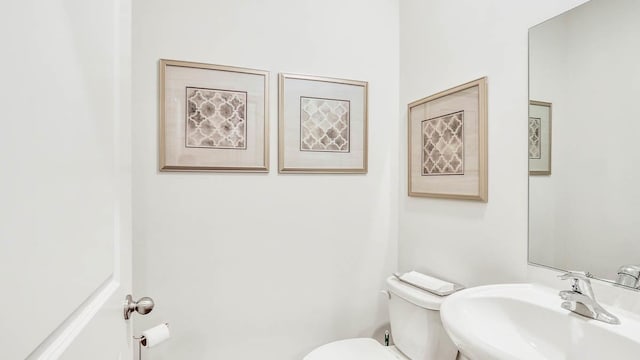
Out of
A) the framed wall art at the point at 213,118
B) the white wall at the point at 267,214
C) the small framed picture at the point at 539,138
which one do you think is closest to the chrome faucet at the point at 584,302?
the small framed picture at the point at 539,138

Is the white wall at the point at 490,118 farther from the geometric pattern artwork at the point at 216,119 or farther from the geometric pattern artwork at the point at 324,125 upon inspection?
the geometric pattern artwork at the point at 216,119

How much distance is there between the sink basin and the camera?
0.79m

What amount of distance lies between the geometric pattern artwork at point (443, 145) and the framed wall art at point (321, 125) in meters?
0.33

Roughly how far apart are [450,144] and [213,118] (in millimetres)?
1123

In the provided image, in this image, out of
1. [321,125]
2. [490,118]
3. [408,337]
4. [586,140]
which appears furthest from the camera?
[321,125]

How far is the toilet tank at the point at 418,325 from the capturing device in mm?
1349

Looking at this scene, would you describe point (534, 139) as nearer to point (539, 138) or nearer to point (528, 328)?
point (539, 138)

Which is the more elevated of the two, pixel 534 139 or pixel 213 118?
pixel 213 118

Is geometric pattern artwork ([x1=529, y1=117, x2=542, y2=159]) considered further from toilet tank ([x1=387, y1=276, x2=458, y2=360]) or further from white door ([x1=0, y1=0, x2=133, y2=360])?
white door ([x1=0, y1=0, x2=133, y2=360])

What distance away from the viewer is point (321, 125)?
1776 millimetres

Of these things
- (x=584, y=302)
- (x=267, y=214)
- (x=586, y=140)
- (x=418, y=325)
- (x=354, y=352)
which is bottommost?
A: (x=354, y=352)

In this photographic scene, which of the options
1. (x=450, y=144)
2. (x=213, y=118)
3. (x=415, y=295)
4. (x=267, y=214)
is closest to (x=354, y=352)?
(x=415, y=295)

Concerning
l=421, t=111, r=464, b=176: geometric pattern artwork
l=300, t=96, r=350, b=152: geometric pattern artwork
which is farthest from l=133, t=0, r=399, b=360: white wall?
l=421, t=111, r=464, b=176: geometric pattern artwork

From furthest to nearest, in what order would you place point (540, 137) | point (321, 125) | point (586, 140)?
point (321, 125) → point (540, 137) → point (586, 140)
